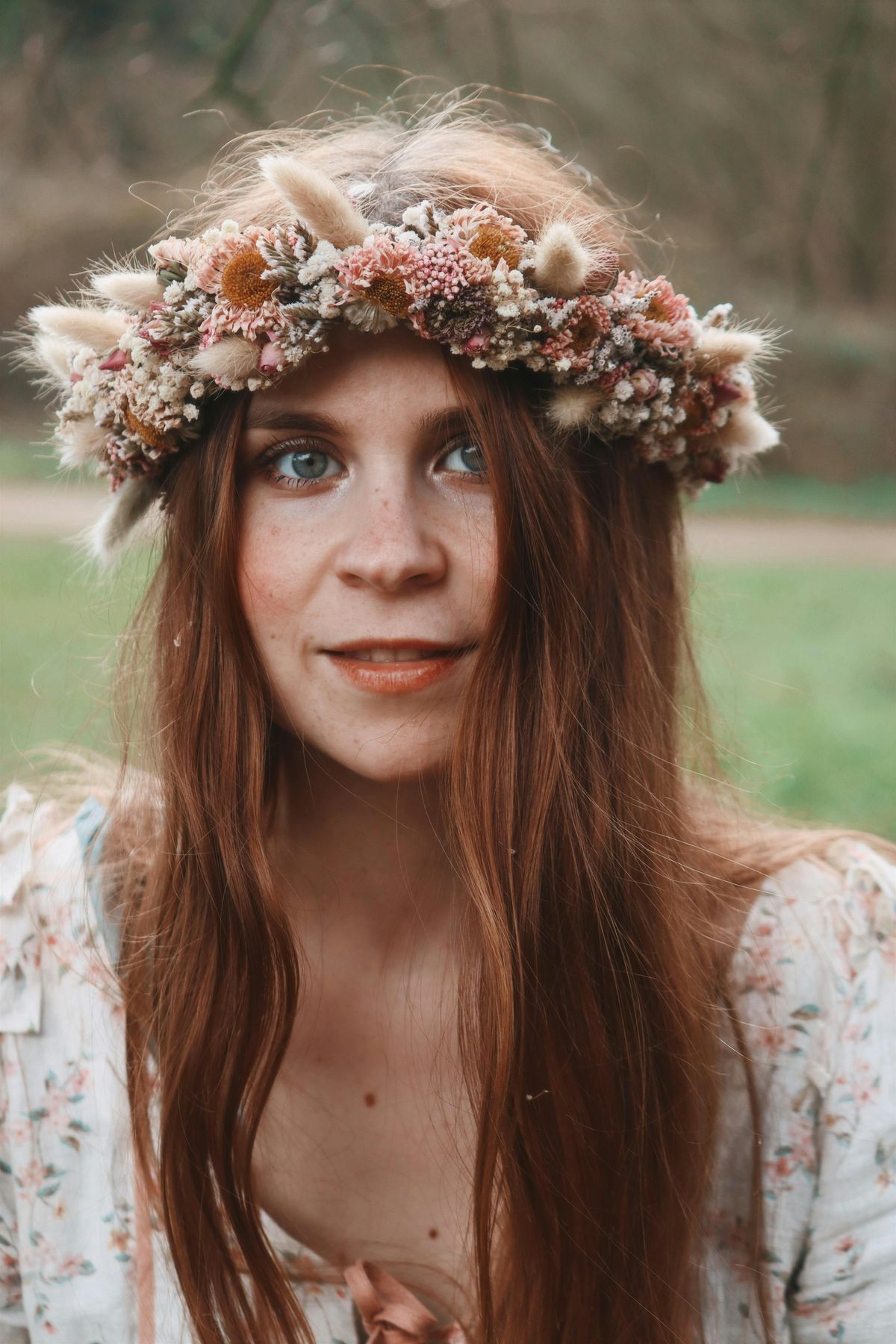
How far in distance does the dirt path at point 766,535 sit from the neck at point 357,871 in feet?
7.71

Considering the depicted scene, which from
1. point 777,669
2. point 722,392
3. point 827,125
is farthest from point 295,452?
point 827,125

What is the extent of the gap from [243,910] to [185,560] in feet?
1.36

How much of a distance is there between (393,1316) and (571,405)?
1049 millimetres

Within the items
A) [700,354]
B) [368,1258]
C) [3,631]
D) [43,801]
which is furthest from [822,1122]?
[3,631]

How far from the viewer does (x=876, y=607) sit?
11.1ft

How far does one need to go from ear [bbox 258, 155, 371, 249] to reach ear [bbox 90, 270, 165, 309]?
205mm

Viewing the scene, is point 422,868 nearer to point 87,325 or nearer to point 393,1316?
point 393,1316

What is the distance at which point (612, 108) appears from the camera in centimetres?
355

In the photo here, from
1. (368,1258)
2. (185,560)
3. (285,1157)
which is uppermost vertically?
(185,560)

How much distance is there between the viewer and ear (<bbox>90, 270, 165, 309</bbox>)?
1.34 m

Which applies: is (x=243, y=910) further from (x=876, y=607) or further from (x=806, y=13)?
(x=806, y=13)

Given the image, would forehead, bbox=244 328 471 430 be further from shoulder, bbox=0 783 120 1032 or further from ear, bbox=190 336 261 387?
shoulder, bbox=0 783 120 1032

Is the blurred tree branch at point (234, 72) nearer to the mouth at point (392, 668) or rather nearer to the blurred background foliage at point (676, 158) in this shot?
the blurred background foliage at point (676, 158)

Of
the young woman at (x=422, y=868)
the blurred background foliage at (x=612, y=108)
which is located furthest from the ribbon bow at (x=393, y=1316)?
the blurred background foliage at (x=612, y=108)
